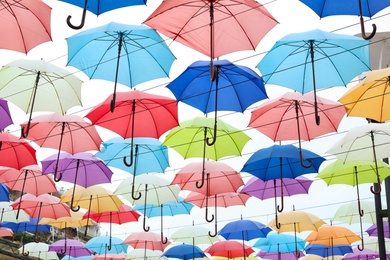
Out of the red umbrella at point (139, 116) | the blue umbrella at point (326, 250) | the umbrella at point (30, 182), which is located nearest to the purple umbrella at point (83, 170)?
the umbrella at point (30, 182)

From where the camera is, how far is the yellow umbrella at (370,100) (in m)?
5.57

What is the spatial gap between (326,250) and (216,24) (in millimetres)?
8023

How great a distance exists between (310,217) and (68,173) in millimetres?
4543

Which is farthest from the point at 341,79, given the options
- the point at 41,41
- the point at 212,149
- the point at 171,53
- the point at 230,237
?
the point at 230,237

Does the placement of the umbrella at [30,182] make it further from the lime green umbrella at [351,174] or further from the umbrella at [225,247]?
the lime green umbrella at [351,174]

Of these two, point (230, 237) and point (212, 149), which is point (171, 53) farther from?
point (230, 237)

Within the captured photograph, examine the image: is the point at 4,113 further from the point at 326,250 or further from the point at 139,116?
the point at 326,250

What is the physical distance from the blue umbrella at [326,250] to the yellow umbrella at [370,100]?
236 inches

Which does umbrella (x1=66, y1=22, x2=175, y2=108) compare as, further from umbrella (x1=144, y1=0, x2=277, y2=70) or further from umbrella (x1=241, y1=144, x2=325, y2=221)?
umbrella (x1=241, y1=144, x2=325, y2=221)

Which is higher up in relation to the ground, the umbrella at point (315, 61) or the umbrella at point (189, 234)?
the umbrella at point (315, 61)

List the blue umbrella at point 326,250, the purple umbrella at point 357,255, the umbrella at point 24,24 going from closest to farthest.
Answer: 1. the umbrella at point 24,24
2. the purple umbrella at point 357,255
3. the blue umbrella at point 326,250

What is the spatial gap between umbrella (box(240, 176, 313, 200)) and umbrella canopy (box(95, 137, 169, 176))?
160 cm

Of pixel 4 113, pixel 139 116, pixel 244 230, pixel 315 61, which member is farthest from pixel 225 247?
pixel 315 61

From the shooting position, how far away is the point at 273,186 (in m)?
8.78
